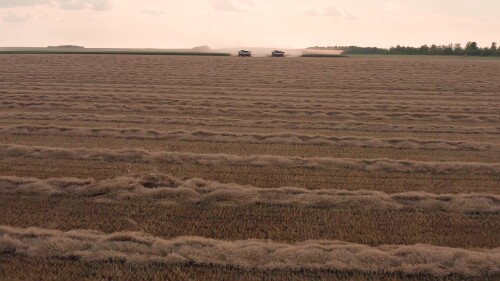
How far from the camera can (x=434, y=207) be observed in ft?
22.9

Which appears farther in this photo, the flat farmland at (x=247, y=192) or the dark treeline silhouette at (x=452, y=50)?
the dark treeline silhouette at (x=452, y=50)

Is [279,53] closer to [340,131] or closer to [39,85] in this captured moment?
[39,85]

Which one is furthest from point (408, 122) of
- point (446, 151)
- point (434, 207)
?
point (434, 207)

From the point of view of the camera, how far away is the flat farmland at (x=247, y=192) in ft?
17.3

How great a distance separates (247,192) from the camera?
7.33 m

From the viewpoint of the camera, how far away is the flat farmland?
A: 5.27m

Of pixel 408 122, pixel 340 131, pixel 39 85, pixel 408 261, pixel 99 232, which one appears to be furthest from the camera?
pixel 39 85

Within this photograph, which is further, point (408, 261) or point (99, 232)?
point (99, 232)

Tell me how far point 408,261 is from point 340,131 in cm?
735

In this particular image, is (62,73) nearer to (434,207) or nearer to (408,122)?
(408,122)

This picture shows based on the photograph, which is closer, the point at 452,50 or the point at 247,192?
the point at 247,192

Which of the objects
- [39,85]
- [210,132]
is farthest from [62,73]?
[210,132]

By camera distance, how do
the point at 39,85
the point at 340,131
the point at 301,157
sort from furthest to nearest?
the point at 39,85
the point at 340,131
the point at 301,157

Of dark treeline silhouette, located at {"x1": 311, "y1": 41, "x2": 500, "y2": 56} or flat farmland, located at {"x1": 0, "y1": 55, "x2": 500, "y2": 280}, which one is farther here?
dark treeline silhouette, located at {"x1": 311, "y1": 41, "x2": 500, "y2": 56}
